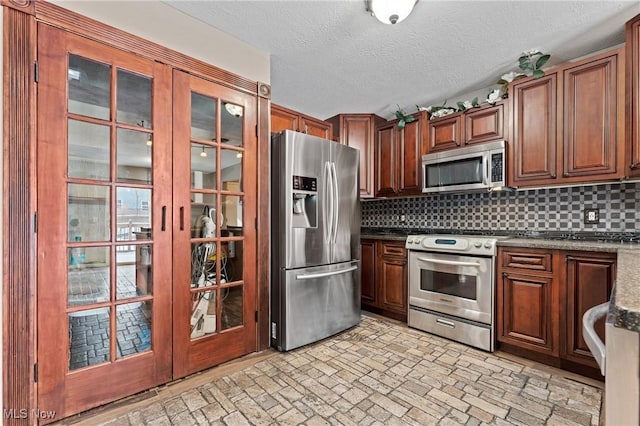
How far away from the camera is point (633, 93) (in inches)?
78.0

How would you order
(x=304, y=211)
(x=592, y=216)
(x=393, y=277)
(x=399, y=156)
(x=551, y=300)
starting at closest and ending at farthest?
(x=551, y=300)
(x=592, y=216)
(x=304, y=211)
(x=393, y=277)
(x=399, y=156)

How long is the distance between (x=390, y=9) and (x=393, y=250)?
222 cm

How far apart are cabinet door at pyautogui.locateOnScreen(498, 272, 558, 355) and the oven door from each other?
4.3 inches

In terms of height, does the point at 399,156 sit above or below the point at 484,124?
below

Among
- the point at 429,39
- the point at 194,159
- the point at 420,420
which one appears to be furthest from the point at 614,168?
the point at 194,159

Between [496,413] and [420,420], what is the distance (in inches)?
17.9

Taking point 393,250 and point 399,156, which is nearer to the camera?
point 393,250

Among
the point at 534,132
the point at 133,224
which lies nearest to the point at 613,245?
the point at 534,132

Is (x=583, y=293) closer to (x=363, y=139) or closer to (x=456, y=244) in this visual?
(x=456, y=244)

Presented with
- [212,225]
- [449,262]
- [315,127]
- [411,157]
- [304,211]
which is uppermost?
[315,127]

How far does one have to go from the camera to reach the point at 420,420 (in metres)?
1.60

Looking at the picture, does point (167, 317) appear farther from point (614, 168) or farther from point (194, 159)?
point (614, 168)

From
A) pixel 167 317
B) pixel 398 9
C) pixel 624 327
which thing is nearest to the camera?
pixel 624 327

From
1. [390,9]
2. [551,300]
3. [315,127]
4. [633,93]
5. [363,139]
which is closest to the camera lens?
[390,9]
